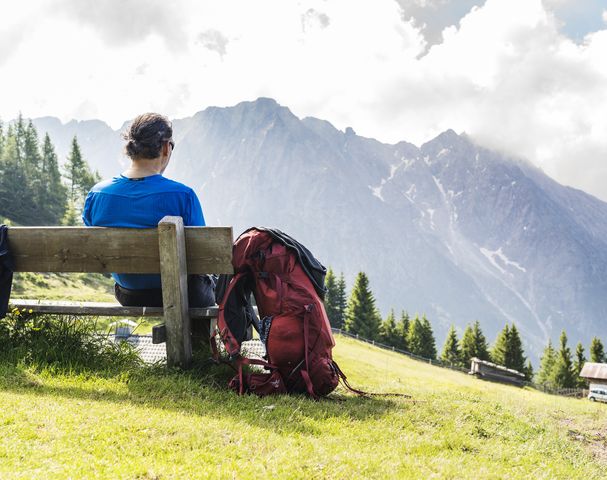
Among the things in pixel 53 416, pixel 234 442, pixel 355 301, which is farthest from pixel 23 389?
pixel 355 301

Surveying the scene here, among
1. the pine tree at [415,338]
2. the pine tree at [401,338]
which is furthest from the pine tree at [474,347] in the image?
the pine tree at [401,338]

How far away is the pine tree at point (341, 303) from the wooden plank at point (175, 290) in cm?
6608

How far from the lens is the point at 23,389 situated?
4.00 meters

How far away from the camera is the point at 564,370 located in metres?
64.2

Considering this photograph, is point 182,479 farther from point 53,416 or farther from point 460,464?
point 460,464

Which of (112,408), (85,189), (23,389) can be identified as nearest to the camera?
(112,408)

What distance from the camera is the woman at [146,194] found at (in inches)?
196

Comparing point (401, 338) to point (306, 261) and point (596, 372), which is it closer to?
point (596, 372)

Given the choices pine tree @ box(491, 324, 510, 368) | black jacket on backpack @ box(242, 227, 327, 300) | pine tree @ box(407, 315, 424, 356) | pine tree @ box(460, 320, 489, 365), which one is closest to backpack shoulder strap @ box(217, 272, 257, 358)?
black jacket on backpack @ box(242, 227, 327, 300)

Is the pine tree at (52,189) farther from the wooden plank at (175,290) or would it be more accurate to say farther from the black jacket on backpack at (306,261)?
the black jacket on backpack at (306,261)

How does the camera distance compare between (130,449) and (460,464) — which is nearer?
(130,449)

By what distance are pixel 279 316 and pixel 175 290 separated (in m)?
1.09

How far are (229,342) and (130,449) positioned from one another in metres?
1.98

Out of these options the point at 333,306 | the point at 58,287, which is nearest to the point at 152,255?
the point at 58,287
